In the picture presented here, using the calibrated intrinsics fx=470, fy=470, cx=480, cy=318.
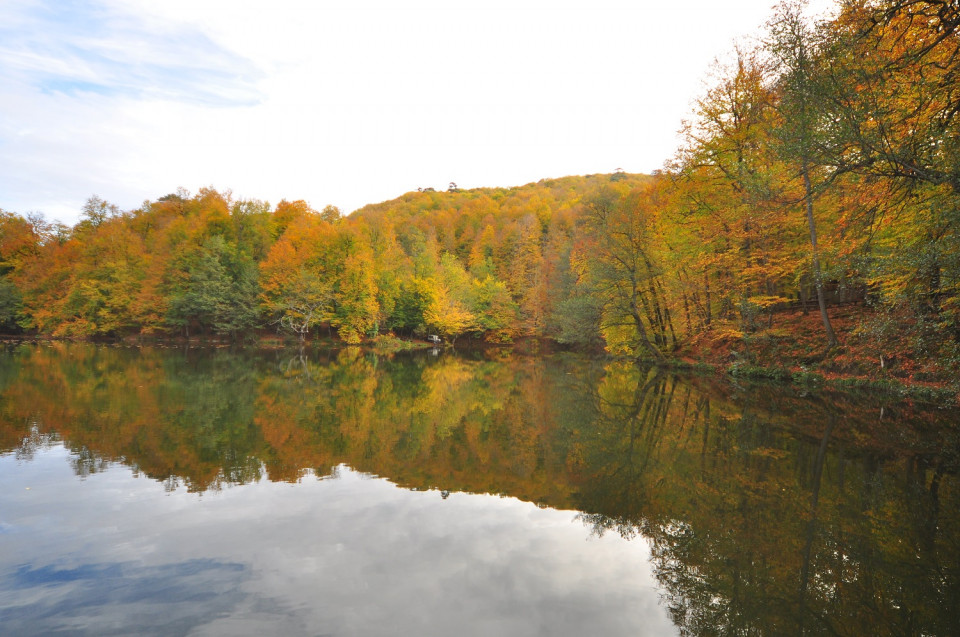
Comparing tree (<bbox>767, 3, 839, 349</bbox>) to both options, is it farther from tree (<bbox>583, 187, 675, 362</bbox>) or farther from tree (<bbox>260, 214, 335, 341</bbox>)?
tree (<bbox>260, 214, 335, 341</bbox>)

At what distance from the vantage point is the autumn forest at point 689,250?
25.4 ft

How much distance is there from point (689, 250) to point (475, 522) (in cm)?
1943

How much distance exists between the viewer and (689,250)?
21.8 metres

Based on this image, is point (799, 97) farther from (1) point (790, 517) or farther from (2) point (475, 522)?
(2) point (475, 522)

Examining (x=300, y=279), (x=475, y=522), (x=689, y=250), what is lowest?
(x=475, y=522)

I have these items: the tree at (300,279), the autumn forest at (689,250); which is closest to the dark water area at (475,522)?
the autumn forest at (689,250)

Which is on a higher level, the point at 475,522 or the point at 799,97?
the point at 799,97

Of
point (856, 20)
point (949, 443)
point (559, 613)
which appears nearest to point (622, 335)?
point (949, 443)

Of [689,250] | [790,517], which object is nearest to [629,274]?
[689,250]

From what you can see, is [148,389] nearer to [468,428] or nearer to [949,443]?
[468,428]

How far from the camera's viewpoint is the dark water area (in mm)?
3979

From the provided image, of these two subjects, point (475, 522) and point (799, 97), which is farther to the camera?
point (799, 97)

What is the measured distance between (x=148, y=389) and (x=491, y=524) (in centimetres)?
1429

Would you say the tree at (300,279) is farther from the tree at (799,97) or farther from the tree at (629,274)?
the tree at (799,97)
